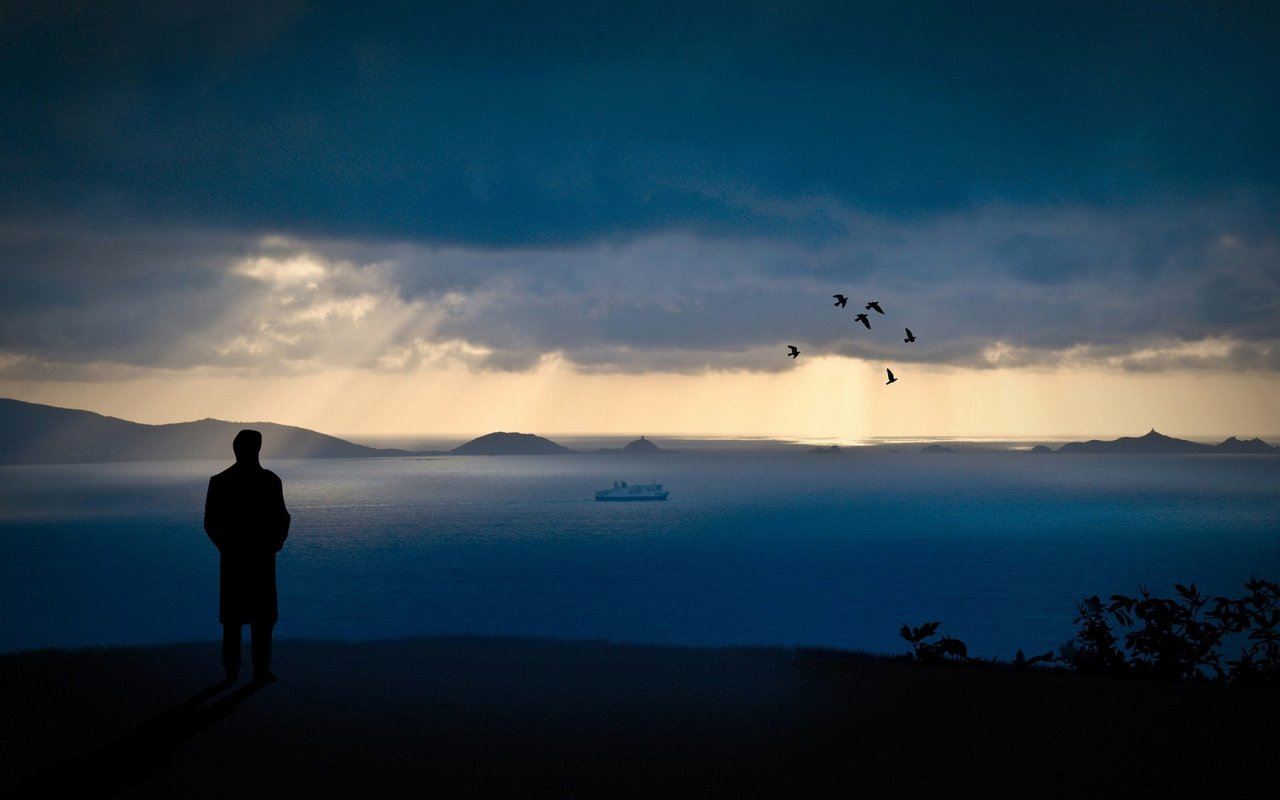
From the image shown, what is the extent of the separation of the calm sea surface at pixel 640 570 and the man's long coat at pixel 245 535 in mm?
17748

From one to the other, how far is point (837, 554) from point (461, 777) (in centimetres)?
7659

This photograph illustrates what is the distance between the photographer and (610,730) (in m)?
7.77

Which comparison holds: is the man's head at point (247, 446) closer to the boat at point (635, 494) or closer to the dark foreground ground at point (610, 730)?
the dark foreground ground at point (610, 730)

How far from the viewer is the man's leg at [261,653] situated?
934cm

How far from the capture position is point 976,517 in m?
126

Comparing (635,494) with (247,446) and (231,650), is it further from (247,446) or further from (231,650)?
(247,446)

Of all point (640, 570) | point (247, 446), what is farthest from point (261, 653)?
point (640, 570)

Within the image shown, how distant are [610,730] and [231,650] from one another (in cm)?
446

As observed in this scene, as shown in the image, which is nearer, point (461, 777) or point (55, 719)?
point (461, 777)

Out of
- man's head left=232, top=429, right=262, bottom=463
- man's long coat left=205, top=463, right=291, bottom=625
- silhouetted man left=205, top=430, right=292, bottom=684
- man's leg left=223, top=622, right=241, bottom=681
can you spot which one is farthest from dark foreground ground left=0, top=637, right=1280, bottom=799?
man's head left=232, top=429, right=262, bottom=463

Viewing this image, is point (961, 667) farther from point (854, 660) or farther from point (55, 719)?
point (55, 719)

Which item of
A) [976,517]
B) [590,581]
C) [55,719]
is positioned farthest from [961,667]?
[976,517]

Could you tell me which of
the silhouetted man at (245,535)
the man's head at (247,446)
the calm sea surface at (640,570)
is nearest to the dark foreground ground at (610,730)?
the silhouetted man at (245,535)

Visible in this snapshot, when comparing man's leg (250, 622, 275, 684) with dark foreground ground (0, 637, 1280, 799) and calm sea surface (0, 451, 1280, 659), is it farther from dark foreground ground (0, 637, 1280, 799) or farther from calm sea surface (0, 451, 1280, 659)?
calm sea surface (0, 451, 1280, 659)
